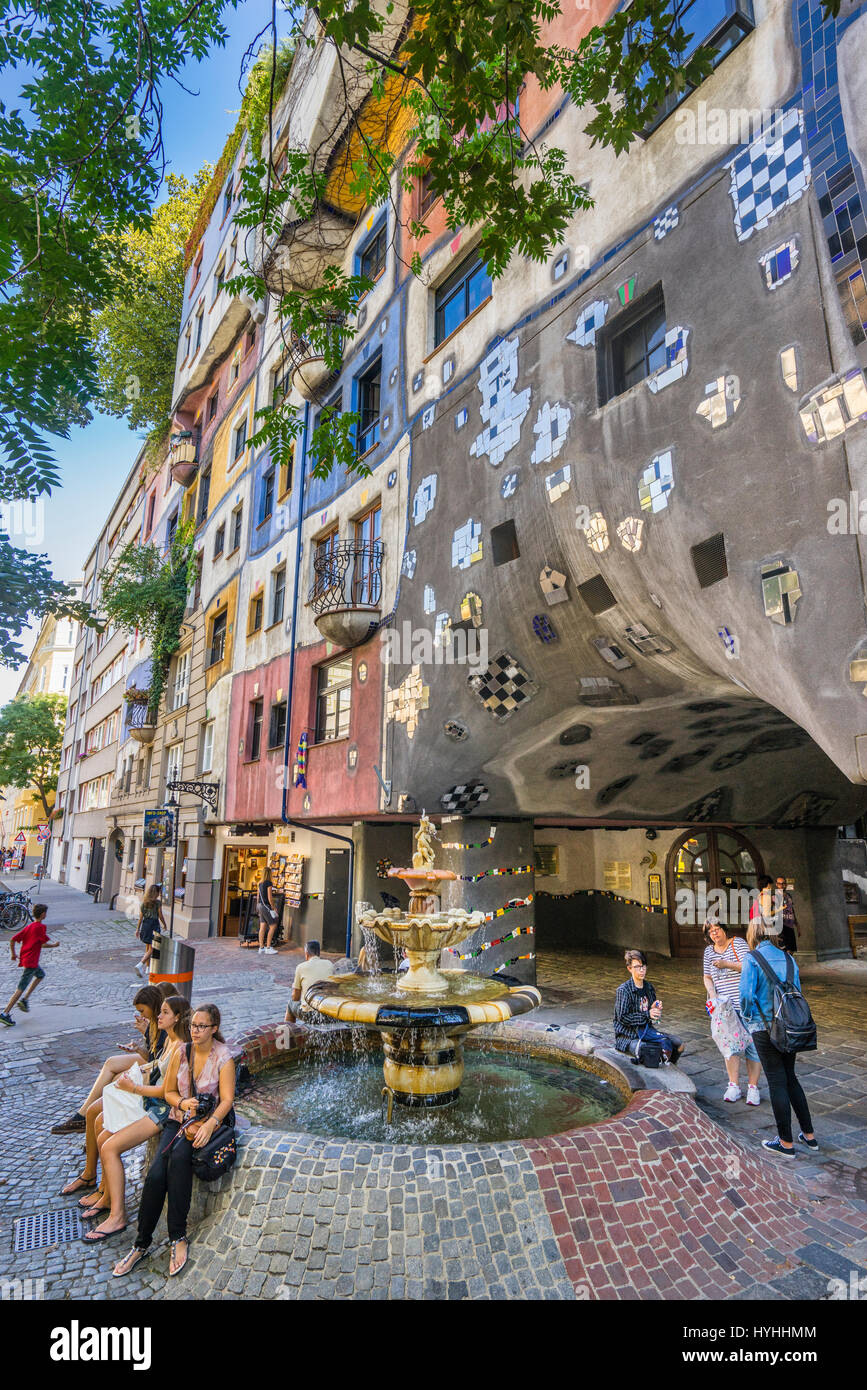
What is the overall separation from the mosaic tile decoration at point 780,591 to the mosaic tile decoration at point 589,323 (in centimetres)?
373

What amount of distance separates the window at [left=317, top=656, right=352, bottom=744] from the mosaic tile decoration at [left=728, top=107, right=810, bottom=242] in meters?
9.75

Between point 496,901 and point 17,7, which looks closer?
point 17,7

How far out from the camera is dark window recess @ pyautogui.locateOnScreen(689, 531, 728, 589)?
20.1 feet

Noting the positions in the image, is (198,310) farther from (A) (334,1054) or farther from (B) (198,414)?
(A) (334,1054)

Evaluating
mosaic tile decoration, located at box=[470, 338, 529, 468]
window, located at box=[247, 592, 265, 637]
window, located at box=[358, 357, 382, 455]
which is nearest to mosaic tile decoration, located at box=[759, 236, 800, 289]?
mosaic tile decoration, located at box=[470, 338, 529, 468]

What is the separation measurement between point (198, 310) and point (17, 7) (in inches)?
1135

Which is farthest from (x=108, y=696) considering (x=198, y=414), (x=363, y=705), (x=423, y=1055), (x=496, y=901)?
(x=423, y=1055)

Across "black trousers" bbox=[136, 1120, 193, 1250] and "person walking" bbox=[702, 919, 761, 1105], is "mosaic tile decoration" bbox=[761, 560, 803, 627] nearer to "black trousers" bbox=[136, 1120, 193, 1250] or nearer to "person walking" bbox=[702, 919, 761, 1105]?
"person walking" bbox=[702, 919, 761, 1105]

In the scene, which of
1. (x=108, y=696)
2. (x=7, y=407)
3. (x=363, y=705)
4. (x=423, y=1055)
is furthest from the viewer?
(x=108, y=696)

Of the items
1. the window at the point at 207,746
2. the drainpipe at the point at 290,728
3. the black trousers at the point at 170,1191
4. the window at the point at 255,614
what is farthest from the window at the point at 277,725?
the black trousers at the point at 170,1191

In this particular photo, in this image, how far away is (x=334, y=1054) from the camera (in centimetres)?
774

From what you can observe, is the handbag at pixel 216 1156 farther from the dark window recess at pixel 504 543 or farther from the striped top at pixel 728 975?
the dark window recess at pixel 504 543

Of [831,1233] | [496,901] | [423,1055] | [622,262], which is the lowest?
[831,1233]

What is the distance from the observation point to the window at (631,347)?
723 centimetres
